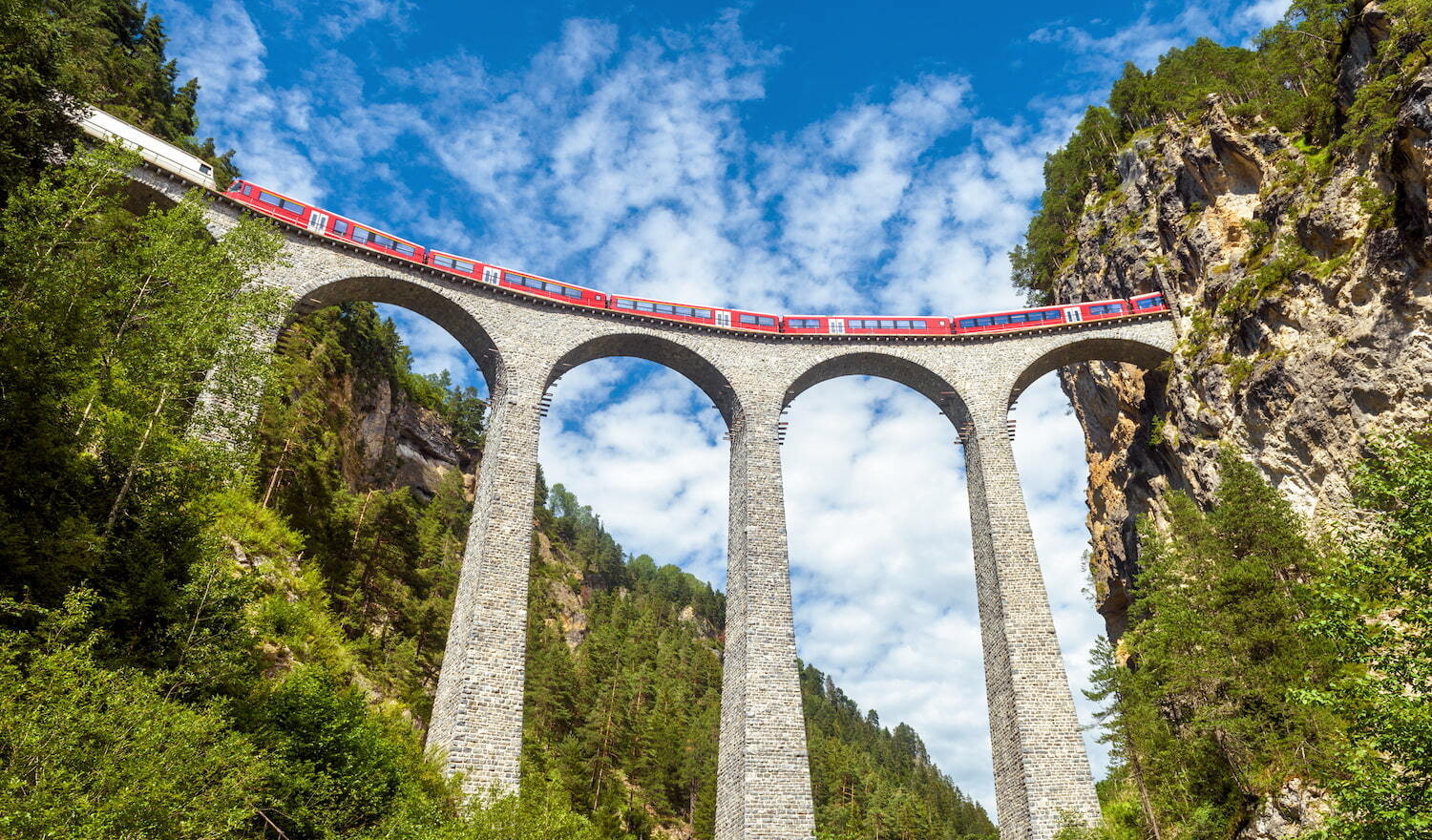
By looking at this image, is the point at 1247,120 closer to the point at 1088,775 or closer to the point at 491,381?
the point at 1088,775

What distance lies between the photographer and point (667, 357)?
3244 centimetres

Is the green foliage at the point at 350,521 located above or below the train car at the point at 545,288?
below

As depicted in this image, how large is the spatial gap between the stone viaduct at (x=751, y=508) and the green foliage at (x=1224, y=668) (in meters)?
2.60

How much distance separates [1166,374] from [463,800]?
29443mm

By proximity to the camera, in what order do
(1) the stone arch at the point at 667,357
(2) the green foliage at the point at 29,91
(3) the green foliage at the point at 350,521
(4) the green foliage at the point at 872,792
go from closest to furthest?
(2) the green foliage at the point at 29,91 < (3) the green foliage at the point at 350,521 < (1) the stone arch at the point at 667,357 < (4) the green foliage at the point at 872,792

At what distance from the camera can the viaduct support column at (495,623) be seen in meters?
21.8

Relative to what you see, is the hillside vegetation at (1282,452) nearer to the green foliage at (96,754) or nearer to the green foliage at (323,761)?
the green foliage at (323,761)

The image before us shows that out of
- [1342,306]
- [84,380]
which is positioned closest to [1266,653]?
[1342,306]

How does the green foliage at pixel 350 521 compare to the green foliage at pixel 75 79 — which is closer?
the green foliage at pixel 75 79

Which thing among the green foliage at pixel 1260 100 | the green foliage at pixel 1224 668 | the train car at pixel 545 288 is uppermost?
the green foliage at pixel 1260 100

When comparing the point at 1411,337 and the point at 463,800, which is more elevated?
the point at 1411,337

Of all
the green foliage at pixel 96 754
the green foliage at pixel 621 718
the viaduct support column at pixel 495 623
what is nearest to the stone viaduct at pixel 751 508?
the viaduct support column at pixel 495 623

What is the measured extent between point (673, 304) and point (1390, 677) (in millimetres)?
23783

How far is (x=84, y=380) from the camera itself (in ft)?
44.2
